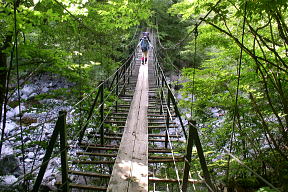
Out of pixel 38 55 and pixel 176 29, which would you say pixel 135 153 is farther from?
pixel 176 29

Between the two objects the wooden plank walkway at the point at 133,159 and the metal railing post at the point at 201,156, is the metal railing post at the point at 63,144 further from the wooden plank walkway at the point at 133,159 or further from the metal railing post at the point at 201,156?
the metal railing post at the point at 201,156

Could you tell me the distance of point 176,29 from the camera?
48.6ft

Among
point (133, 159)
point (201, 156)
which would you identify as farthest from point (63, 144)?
point (201, 156)

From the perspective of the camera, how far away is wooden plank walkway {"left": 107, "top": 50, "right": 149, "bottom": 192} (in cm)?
222

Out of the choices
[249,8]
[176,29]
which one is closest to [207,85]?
[249,8]

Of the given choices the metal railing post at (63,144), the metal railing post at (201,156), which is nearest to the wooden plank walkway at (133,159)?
the metal railing post at (63,144)

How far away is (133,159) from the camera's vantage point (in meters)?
2.74

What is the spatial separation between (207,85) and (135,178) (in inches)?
83.5

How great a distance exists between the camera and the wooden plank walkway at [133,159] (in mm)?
2223

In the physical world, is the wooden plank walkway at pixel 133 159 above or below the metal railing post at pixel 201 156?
below

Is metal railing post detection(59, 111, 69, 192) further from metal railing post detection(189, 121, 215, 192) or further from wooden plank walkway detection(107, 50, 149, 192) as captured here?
metal railing post detection(189, 121, 215, 192)

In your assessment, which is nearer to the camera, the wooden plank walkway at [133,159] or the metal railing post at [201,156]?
the metal railing post at [201,156]

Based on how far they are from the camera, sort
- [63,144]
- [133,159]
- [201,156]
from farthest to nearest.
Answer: [133,159] → [63,144] → [201,156]

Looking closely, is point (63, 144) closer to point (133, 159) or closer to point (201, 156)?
point (133, 159)
